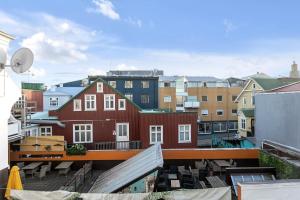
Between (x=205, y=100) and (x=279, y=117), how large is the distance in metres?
32.6

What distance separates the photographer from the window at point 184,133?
22.9 meters

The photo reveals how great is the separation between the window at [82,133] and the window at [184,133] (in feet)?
22.8

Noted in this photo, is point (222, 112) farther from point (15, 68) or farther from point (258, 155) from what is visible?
point (15, 68)

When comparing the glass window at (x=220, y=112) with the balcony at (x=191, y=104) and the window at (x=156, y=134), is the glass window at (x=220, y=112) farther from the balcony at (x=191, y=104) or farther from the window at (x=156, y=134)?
the window at (x=156, y=134)

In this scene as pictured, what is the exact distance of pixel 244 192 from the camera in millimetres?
8383

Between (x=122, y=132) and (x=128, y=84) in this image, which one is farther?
(x=128, y=84)

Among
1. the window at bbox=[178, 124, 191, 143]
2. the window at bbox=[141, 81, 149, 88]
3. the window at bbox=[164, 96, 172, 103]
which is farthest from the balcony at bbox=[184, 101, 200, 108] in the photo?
the window at bbox=[178, 124, 191, 143]

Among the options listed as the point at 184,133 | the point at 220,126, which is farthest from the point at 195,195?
the point at 220,126

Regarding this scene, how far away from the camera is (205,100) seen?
49.4 meters

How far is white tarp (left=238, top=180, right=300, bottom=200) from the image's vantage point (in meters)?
8.38

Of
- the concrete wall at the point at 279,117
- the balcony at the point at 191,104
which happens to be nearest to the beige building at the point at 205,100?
the balcony at the point at 191,104

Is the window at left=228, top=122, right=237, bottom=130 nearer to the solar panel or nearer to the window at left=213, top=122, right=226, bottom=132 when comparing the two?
the window at left=213, top=122, right=226, bottom=132

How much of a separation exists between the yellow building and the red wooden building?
17.6 metres

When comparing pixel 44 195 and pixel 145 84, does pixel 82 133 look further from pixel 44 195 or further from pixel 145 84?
pixel 145 84
